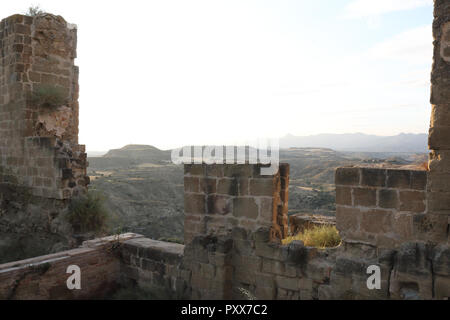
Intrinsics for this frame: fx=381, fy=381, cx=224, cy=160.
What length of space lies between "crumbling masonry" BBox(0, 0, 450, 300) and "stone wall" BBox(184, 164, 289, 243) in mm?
14

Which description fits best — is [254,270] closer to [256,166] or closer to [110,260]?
[256,166]

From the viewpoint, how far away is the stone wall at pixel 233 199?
15.5ft

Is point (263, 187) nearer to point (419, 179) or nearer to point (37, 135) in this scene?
point (419, 179)

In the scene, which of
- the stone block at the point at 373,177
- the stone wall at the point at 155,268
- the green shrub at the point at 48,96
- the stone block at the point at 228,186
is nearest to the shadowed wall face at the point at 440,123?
the stone block at the point at 373,177

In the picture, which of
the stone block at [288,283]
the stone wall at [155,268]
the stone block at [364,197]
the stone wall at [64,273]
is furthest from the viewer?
the stone wall at [155,268]

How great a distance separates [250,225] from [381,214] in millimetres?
1611

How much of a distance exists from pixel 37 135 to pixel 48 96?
0.86 metres

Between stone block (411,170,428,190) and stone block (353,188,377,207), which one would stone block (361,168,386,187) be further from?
stone block (411,170,428,190)

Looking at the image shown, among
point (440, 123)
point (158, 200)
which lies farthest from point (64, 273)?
point (158, 200)

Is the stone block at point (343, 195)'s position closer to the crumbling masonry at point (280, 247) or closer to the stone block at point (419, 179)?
the crumbling masonry at point (280, 247)

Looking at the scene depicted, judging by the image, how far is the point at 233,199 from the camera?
16.3 feet

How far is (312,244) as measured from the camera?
4742 mm

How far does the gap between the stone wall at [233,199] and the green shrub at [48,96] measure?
14.3 feet
